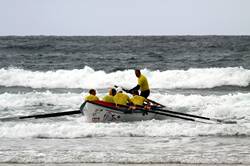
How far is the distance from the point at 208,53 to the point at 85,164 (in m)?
34.6

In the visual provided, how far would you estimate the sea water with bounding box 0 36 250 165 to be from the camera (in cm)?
972

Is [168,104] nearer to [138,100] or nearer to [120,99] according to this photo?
[138,100]

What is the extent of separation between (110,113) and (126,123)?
62 centimetres

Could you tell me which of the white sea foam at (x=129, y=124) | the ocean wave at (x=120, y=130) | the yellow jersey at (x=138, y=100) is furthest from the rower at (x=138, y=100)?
the ocean wave at (x=120, y=130)

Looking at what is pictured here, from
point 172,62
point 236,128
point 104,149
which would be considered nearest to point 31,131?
point 104,149

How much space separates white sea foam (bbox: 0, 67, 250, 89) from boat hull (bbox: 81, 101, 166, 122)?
10.8 meters

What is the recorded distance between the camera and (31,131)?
12641 mm

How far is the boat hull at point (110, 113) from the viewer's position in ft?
46.6

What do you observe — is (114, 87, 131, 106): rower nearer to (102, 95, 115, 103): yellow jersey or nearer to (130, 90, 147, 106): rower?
(102, 95, 115, 103): yellow jersey

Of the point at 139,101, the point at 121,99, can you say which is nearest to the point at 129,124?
the point at 121,99

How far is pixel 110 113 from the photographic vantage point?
14.4m

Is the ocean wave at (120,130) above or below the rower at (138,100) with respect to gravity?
below

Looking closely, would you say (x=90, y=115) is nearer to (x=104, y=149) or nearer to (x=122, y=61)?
(x=104, y=149)

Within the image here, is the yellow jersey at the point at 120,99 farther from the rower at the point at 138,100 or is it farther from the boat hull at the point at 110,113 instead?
the rower at the point at 138,100
